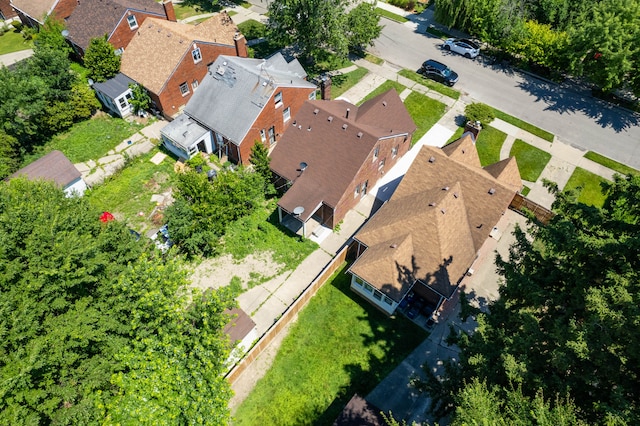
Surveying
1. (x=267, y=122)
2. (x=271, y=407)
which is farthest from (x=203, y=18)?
(x=271, y=407)

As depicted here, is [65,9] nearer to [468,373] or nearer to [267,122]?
[267,122]

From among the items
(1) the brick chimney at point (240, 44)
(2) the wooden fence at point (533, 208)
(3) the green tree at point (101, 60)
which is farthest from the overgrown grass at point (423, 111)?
(3) the green tree at point (101, 60)

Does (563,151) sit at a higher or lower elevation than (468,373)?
higher

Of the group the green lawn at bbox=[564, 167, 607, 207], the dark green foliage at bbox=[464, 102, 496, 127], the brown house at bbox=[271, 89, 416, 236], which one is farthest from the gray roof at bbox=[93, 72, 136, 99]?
the green lawn at bbox=[564, 167, 607, 207]

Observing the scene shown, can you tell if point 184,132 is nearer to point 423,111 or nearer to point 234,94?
point 234,94

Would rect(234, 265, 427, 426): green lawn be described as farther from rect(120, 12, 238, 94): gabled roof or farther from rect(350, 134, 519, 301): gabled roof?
rect(120, 12, 238, 94): gabled roof

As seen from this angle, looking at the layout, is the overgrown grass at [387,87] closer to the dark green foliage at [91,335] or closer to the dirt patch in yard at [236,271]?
the dirt patch in yard at [236,271]
